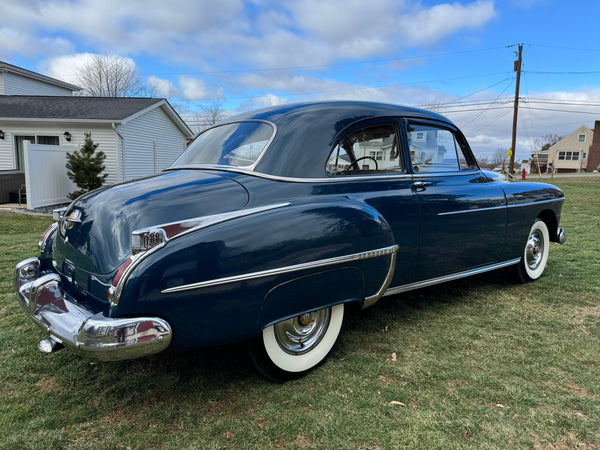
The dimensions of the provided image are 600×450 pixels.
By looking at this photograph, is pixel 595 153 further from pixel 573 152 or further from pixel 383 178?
pixel 383 178

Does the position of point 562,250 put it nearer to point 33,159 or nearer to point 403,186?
point 403,186

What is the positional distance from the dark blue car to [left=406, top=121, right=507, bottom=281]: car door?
15mm

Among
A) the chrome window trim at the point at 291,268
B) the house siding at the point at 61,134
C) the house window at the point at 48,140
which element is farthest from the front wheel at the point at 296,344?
the house window at the point at 48,140

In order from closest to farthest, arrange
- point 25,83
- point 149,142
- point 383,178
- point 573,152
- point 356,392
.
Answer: point 356,392 → point 383,178 → point 149,142 → point 25,83 → point 573,152

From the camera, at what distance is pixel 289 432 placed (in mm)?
2031

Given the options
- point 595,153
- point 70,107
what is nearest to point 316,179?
point 70,107

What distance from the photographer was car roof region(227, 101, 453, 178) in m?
2.57

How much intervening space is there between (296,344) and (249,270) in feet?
2.37

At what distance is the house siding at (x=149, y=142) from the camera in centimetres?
1558

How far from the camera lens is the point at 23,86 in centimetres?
2038

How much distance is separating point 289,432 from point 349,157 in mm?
1748

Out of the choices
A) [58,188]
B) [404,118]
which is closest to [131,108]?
[58,188]

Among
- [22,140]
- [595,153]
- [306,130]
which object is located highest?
[595,153]

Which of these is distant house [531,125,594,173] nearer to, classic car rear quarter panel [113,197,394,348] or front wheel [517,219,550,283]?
front wheel [517,219,550,283]
